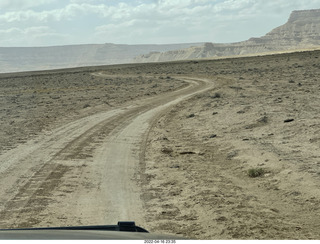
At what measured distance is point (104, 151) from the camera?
11961 mm

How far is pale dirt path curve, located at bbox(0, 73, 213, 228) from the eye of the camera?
679 cm

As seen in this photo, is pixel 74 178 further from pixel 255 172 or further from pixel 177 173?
pixel 255 172

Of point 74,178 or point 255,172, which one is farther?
point 74,178

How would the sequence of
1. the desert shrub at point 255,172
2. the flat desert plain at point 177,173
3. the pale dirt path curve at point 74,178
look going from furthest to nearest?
1. the desert shrub at point 255,172
2. the pale dirt path curve at point 74,178
3. the flat desert plain at point 177,173

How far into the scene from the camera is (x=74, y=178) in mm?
9180

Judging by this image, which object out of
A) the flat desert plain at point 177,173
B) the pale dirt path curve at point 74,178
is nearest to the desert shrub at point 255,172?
the flat desert plain at point 177,173

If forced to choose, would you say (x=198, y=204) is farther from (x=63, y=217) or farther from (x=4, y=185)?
(x=4, y=185)

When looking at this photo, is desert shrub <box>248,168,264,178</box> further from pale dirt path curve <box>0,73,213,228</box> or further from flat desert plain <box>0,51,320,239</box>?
pale dirt path curve <box>0,73,213,228</box>

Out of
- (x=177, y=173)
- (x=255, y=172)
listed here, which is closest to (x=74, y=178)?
(x=177, y=173)

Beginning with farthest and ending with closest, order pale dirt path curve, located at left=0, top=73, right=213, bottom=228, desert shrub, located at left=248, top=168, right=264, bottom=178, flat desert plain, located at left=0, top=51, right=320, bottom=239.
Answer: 1. desert shrub, located at left=248, top=168, right=264, bottom=178
2. pale dirt path curve, located at left=0, top=73, right=213, bottom=228
3. flat desert plain, located at left=0, top=51, right=320, bottom=239

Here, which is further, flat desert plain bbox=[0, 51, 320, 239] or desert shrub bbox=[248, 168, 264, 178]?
desert shrub bbox=[248, 168, 264, 178]

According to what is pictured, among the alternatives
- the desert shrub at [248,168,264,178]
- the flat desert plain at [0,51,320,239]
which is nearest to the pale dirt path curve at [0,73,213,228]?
the flat desert plain at [0,51,320,239]

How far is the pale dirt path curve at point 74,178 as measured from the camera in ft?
22.3

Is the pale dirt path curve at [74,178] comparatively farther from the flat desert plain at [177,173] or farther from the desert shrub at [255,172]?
the desert shrub at [255,172]
